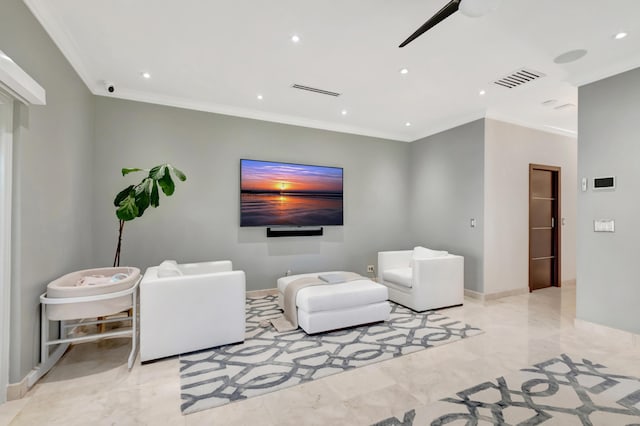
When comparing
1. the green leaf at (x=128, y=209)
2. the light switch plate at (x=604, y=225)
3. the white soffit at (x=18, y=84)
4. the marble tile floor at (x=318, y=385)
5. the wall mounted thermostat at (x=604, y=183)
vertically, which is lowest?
the marble tile floor at (x=318, y=385)

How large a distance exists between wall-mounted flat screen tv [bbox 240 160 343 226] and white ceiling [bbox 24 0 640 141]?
3.26ft

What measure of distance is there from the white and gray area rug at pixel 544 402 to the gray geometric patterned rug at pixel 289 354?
2.44 feet

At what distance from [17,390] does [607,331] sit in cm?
523

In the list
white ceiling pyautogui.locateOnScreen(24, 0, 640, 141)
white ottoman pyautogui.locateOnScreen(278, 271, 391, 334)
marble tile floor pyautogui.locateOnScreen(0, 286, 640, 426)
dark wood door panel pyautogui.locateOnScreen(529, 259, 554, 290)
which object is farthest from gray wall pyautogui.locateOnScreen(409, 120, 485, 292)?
white ottoman pyautogui.locateOnScreen(278, 271, 391, 334)

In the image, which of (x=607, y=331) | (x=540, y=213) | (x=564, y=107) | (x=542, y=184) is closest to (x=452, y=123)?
(x=564, y=107)

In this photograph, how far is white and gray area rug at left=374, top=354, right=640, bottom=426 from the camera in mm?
1938

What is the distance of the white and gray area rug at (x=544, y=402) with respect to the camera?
76.3 inches

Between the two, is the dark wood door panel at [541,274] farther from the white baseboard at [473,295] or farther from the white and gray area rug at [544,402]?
the white and gray area rug at [544,402]

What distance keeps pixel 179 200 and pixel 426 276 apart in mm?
3560

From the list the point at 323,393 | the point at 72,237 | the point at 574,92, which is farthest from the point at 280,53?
the point at 574,92

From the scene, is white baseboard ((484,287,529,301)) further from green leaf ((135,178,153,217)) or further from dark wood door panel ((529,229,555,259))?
green leaf ((135,178,153,217))

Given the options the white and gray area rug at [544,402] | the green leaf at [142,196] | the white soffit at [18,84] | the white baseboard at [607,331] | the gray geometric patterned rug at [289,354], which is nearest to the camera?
the white soffit at [18,84]

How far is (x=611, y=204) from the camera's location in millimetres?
3203

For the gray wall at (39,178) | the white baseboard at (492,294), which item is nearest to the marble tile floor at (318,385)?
the gray wall at (39,178)
